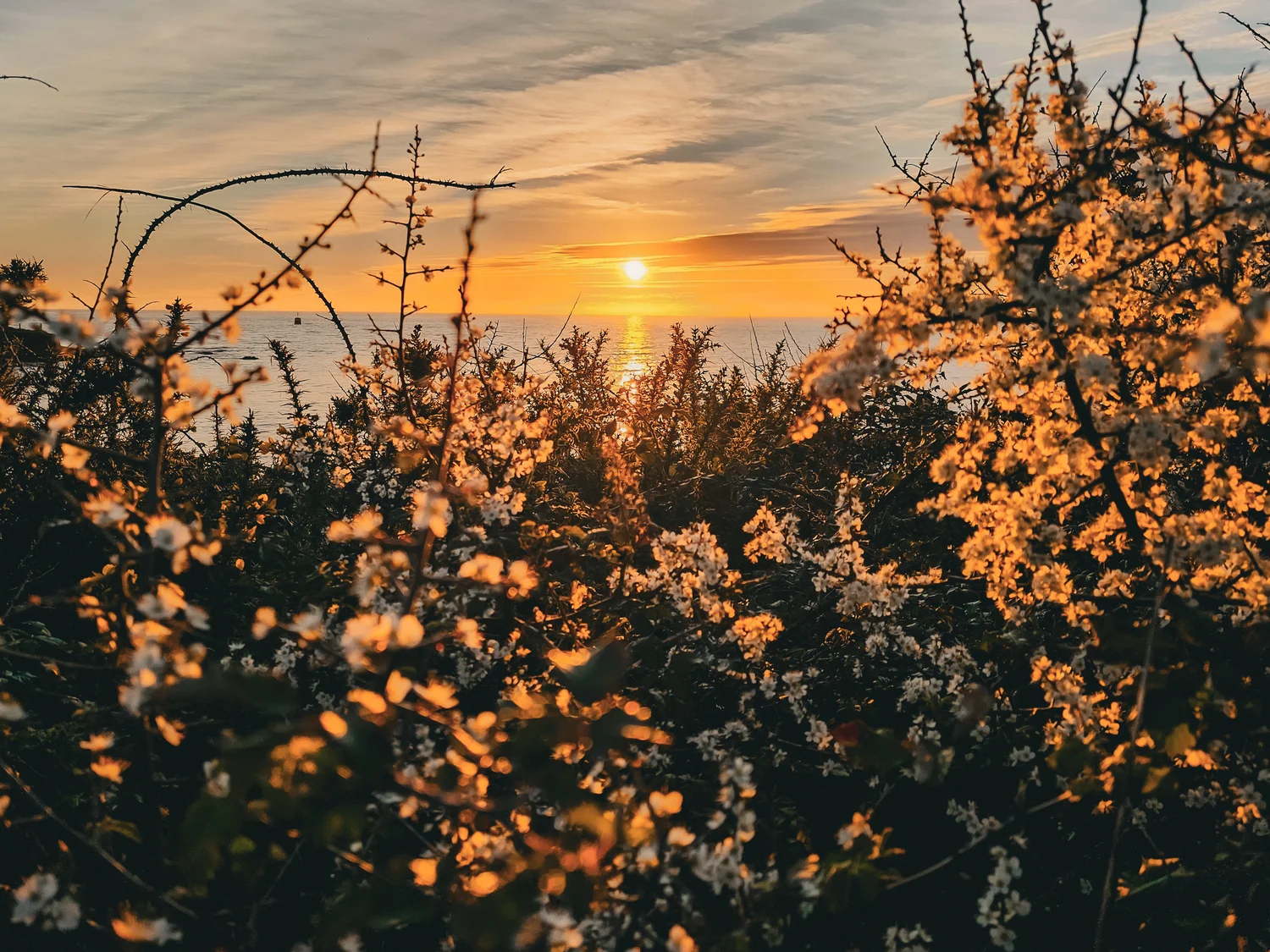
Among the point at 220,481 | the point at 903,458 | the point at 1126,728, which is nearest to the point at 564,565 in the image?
the point at 220,481

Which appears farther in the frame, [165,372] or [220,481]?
[220,481]

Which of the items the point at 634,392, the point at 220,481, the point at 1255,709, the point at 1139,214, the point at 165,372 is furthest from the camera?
the point at 634,392

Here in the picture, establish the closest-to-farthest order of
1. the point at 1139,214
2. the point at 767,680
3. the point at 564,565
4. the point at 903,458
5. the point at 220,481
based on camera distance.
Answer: the point at 1139,214 → the point at 767,680 → the point at 564,565 → the point at 220,481 → the point at 903,458

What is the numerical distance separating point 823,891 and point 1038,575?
1.49 m

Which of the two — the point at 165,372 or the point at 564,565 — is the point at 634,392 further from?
the point at 165,372

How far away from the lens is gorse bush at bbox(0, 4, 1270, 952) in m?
1.69

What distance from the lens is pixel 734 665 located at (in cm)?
419

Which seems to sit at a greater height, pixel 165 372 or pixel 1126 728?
pixel 165 372

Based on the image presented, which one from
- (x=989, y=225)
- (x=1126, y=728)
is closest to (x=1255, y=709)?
(x=1126, y=728)

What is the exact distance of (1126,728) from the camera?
9.42ft

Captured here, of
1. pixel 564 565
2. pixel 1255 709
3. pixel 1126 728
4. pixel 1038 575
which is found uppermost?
pixel 1038 575

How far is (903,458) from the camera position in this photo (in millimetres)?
7035

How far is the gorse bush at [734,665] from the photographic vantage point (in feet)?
5.54

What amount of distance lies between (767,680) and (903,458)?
3.93m
